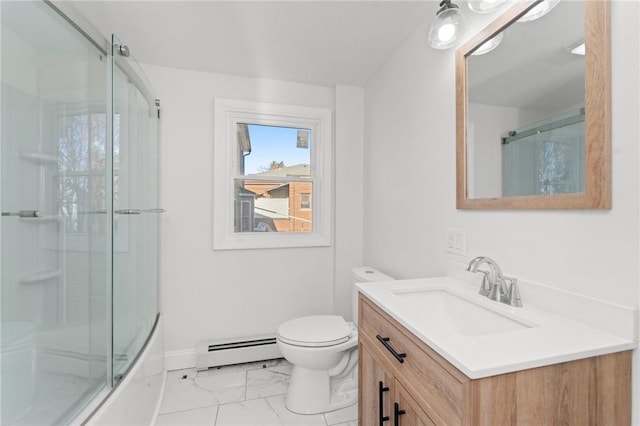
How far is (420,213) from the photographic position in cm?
160

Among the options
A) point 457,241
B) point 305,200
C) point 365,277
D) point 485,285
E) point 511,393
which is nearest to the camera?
point 511,393

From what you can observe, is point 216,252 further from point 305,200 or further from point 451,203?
point 451,203

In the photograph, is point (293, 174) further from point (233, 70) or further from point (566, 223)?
point (566, 223)

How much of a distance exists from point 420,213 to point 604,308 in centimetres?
90

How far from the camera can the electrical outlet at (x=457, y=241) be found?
1.27 meters

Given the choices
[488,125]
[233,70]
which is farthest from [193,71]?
[488,125]

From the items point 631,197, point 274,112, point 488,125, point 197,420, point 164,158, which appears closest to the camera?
point 631,197

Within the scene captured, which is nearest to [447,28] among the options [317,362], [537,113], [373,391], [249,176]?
[537,113]

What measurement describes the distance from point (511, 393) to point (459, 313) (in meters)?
0.50

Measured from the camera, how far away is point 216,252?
2176 mm

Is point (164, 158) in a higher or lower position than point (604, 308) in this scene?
higher

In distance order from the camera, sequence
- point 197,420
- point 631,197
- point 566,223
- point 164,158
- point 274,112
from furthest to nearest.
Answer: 1. point 274,112
2. point 164,158
3. point 197,420
4. point 566,223
5. point 631,197

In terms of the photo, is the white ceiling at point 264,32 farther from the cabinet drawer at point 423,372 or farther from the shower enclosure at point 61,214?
the cabinet drawer at point 423,372

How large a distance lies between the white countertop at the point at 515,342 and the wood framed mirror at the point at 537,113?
1.14 ft
